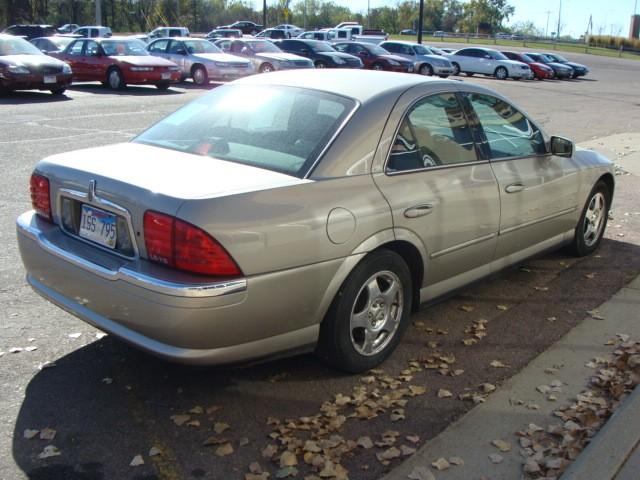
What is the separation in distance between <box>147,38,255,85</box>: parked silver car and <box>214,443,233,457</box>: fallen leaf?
20.8 metres

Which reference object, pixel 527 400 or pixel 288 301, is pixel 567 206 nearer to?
pixel 527 400

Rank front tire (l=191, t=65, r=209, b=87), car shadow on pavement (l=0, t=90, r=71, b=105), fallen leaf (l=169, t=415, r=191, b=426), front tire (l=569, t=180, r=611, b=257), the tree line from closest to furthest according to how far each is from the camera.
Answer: fallen leaf (l=169, t=415, r=191, b=426)
front tire (l=569, t=180, r=611, b=257)
car shadow on pavement (l=0, t=90, r=71, b=105)
front tire (l=191, t=65, r=209, b=87)
the tree line

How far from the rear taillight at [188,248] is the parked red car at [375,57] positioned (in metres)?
28.9

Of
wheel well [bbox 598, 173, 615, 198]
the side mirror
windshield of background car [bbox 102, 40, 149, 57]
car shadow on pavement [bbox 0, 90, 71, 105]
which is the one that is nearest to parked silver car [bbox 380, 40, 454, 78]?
windshield of background car [bbox 102, 40, 149, 57]

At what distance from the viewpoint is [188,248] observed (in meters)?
3.29

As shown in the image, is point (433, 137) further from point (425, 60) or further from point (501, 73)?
point (501, 73)

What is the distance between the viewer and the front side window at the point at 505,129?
16.4 ft

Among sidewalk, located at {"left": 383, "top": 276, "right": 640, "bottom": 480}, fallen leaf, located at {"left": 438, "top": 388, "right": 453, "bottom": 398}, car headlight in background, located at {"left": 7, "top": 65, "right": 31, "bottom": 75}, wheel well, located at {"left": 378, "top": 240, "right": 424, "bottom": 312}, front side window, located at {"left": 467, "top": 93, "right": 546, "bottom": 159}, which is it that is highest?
front side window, located at {"left": 467, "top": 93, "right": 546, "bottom": 159}

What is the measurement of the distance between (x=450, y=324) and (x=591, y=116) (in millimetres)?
16622

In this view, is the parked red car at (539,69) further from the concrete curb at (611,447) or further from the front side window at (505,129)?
the concrete curb at (611,447)

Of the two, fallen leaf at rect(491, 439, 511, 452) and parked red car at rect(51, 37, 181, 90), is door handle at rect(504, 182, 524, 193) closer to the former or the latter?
fallen leaf at rect(491, 439, 511, 452)

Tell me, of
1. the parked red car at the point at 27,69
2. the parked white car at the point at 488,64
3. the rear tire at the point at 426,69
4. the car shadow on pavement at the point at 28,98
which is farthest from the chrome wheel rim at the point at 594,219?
the parked white car at the point at 488,64

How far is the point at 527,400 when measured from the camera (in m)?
3.88

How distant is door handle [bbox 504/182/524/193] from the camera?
4.98 m
